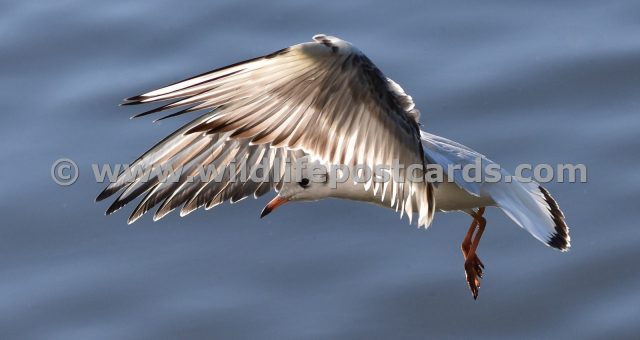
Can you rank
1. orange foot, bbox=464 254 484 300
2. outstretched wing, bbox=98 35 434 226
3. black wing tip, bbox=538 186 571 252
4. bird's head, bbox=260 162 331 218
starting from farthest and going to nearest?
orange foot, bbox=464 254 484 300 → bird's head, bbox=260 162 331 218 → black wing tip, bbox=538 186 571 252 → outstretched wing, bbox=98 35 434 226

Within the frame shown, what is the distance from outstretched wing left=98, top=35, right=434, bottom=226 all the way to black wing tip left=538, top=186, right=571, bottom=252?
0.52 m

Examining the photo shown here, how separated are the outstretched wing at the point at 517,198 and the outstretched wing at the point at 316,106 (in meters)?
0.29

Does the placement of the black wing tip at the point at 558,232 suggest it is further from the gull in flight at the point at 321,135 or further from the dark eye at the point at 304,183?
the dark eye at the point at 304,183

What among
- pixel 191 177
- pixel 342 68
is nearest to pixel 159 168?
pixel 191 177

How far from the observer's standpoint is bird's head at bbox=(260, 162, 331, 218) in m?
6.18

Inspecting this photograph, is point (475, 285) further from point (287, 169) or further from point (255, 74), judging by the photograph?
point (255, 74)

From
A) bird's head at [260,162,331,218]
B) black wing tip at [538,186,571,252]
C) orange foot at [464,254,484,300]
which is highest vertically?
bird's head at [260,162,331,218]

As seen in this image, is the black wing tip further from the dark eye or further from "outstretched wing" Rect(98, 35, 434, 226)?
the dark eye

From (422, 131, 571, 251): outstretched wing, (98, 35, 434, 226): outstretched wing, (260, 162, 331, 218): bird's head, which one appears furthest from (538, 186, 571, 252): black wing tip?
(260, 162, 331, 218): bird's head

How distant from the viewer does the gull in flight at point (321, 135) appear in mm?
5145

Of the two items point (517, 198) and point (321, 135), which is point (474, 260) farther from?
point (321, 135)

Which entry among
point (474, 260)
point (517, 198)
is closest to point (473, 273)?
point (474, 260)

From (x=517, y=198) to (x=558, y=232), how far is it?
9.1 inches

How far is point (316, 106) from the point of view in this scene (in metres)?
5.31
